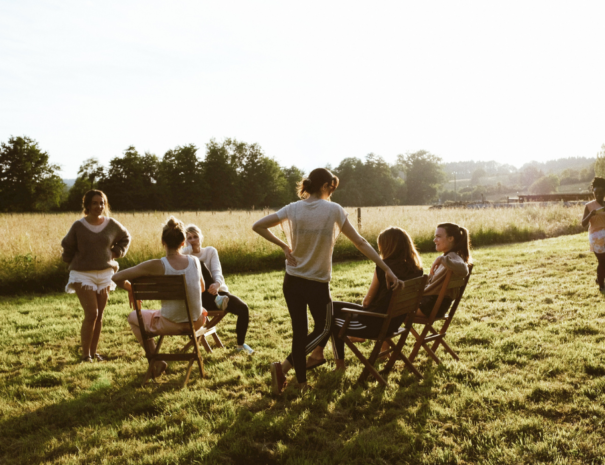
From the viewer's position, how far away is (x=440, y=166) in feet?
323

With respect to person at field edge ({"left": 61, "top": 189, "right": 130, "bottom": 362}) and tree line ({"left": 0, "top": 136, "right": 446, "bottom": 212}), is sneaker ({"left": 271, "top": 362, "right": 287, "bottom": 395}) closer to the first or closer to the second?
person at field edge ({"left": 61, "top": 189, "right": 130, "bottom": 362})

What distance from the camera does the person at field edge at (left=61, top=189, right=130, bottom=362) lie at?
5.33 m

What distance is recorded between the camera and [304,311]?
3.98 metres

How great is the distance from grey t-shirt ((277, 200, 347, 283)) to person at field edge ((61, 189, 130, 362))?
278cm

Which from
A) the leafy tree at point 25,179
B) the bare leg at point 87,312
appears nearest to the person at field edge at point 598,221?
the bare leg at point 87,312

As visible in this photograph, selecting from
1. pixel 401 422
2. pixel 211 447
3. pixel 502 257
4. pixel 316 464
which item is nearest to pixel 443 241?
pixel 401 422

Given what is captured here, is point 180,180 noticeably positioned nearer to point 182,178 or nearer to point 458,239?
point 182,178

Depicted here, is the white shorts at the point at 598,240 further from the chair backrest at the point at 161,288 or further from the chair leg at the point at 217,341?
the chair backrest at the point at 161,288

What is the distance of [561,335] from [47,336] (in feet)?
23.2

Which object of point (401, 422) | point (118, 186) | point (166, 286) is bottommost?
A: point (401, 422)

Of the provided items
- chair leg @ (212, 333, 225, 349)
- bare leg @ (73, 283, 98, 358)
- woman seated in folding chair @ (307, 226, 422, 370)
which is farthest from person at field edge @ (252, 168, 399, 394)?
bare leg @ (73, 283, 98, 358)

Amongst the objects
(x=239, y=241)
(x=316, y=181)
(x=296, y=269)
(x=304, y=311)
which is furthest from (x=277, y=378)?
(x=239, y=241)

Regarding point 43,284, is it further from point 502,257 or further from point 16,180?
point 16,180

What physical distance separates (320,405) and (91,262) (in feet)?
10.7
